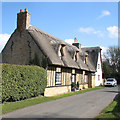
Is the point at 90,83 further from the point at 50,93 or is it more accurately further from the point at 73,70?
the point at 50,93

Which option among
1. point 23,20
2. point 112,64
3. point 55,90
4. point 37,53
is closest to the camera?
point 37,53

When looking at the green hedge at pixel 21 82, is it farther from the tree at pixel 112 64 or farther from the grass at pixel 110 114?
the tree at pixel 112 64

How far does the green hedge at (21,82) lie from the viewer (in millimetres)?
9086

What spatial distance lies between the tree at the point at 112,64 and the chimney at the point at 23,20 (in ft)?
101

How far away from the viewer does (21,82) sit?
1021 cm

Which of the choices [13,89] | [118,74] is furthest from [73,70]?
[118,74]

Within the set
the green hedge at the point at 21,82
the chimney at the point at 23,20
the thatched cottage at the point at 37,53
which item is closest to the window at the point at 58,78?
the thatched cottage at the point at 37,53

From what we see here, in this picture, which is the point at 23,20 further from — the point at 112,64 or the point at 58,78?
the point at 112,64

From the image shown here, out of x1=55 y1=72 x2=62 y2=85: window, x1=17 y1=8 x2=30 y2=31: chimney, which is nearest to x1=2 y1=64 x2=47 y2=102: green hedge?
x1=55 y1=72 x2=62 y2=85: window

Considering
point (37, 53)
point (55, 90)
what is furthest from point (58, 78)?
point (37, 53)

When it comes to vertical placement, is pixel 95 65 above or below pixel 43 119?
above

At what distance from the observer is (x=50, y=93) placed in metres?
14.0

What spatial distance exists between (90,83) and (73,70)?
7.55m

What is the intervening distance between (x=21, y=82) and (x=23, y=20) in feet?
24.9
